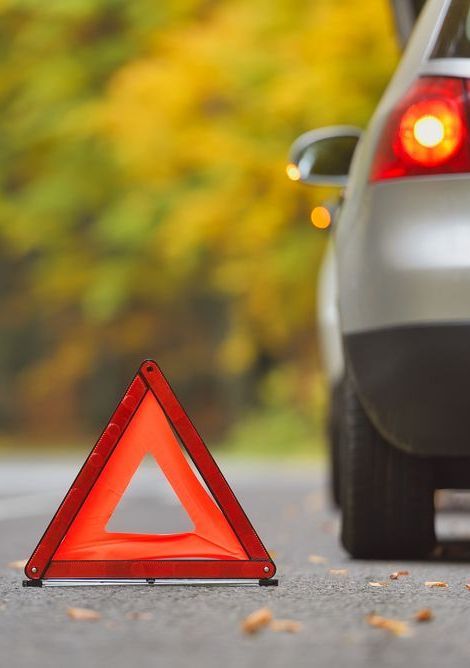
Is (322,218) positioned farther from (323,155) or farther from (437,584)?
(437,584)

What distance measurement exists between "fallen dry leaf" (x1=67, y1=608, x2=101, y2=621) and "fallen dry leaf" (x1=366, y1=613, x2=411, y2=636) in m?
0.67

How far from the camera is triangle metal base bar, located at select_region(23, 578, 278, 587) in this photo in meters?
5.40

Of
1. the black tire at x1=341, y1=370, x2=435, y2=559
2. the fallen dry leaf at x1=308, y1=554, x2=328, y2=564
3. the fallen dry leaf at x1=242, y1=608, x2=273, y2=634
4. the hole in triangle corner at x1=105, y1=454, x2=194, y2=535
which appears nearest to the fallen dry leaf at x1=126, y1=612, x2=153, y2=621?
the fallen dry leaf at x1=242, y1=608, x2=273, y2=634

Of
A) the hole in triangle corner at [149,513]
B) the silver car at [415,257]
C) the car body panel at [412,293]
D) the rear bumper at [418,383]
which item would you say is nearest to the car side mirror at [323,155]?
the silver car at [415,257]

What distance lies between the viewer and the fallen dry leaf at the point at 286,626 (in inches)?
173

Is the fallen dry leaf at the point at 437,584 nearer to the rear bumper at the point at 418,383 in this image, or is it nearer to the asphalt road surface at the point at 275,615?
the asphalt road surface at the point at 275,615

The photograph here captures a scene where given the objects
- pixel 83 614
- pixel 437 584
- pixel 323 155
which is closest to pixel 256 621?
pixel 83 614

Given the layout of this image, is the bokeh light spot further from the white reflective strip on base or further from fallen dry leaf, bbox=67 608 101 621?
fallen dry leaf, bbox=67 608 101 621

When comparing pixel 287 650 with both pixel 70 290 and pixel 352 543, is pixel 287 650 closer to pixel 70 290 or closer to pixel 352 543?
pixel 352 543

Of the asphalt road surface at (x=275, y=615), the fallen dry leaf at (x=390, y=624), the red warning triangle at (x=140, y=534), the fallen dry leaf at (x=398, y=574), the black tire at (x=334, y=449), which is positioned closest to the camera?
the asphalt road surface at (x=275, y=615)

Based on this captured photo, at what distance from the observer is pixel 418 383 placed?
5516 millimetres

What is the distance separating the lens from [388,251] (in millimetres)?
5469

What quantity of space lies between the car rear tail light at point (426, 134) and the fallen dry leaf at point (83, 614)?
1688mm

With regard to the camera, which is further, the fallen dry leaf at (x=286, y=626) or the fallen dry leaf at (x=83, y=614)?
the fallen dry leaf at (x=83, y=614)
